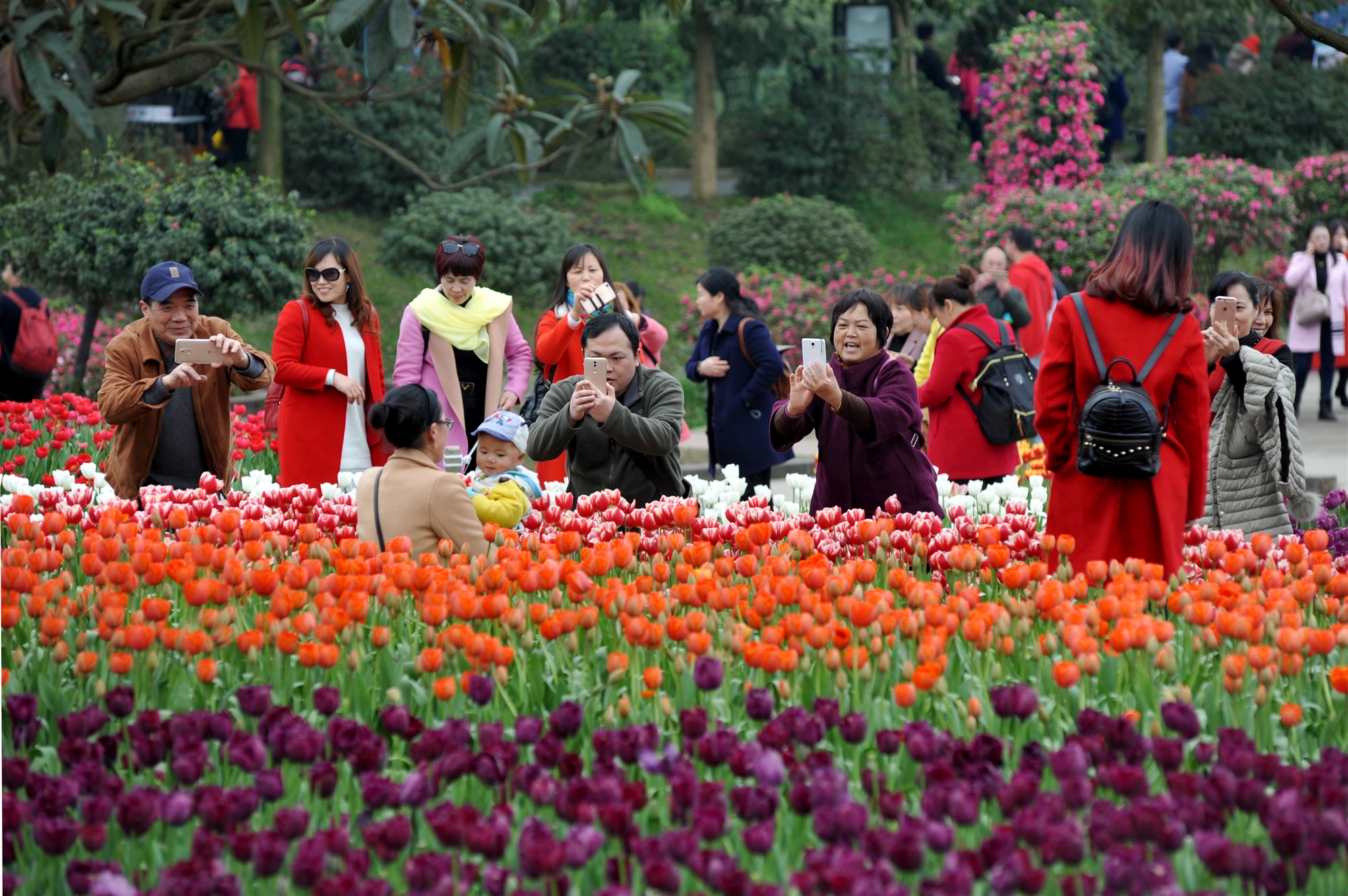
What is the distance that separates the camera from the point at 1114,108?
23797mm

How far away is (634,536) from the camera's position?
4.38 meters

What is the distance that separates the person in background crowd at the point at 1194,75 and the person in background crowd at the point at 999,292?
16.0 meters

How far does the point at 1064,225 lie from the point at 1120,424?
1370 cm

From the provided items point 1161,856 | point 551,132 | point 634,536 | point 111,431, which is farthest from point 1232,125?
point 1161,856

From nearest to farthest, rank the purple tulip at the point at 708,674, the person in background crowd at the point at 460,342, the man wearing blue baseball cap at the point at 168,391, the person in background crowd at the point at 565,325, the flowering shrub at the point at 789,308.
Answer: the purple tulip at the point at 708,674 < the man wearing blue baseball cap at the point at 168,391 < the person in background crowd at the point at 460,342 < the person in background crowd at the point at 565,325 < the flowering shrub at the point at 789,308

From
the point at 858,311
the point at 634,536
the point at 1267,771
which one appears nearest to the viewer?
the point at 1267,771

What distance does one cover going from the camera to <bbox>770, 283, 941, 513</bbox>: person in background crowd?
17.8ft

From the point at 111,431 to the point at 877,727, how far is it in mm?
6041

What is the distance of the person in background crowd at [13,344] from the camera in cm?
1014

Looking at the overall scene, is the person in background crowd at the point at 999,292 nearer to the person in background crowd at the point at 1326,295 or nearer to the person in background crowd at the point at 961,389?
the person in background crowd at the point at 961,389

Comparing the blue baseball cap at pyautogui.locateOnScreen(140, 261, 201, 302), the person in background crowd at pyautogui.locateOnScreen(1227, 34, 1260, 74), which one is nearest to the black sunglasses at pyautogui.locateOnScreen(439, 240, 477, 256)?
the blue baseball cap at pyautogui.locateOnScreen(140, 261, 201, 302)

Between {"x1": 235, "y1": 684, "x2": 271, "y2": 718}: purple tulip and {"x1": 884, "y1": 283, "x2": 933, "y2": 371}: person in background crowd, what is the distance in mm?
6089

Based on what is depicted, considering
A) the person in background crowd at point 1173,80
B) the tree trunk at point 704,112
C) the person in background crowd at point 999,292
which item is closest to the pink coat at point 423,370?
the person in background crowd at point 999,292

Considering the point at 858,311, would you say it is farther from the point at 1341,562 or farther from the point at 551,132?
the point at 551,132
